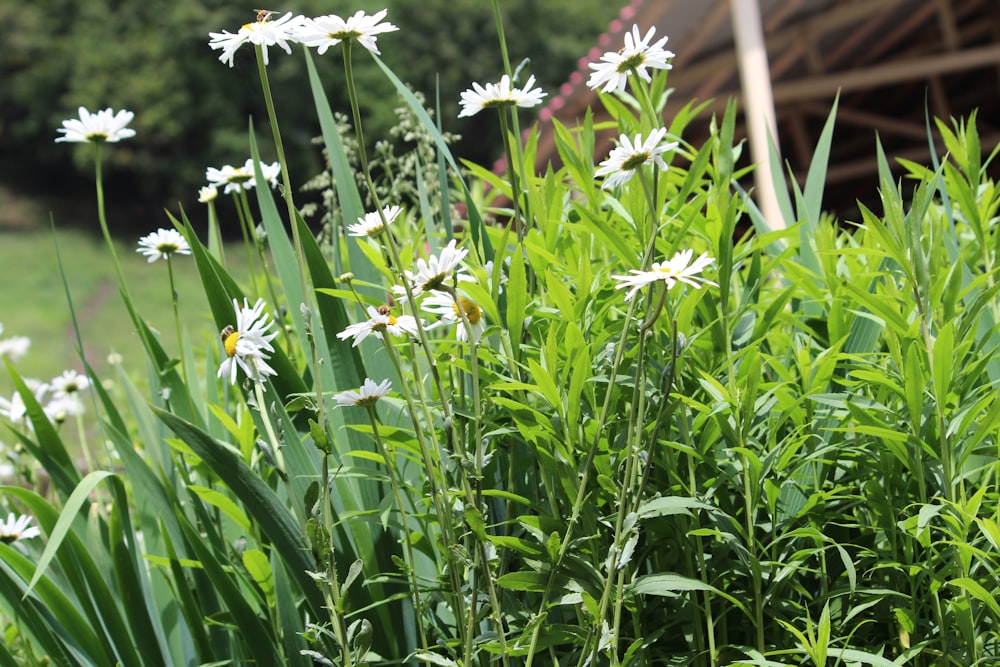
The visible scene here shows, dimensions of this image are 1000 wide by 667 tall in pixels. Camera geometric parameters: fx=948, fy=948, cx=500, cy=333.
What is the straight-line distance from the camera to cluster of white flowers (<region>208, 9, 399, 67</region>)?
68cm

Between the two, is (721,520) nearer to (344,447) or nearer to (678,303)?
(678,303)

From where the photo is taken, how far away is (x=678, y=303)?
0.82 m

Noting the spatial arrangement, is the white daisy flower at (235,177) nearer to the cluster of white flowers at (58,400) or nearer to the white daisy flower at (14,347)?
the cluster of white flowers at (58,400)

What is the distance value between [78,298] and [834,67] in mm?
19968

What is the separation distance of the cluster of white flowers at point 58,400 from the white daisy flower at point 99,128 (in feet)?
1.25

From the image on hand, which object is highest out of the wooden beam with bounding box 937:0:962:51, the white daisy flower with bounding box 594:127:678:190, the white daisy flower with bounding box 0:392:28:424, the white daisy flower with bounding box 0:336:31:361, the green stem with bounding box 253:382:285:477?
the wooden beam with bounding box 937:0:962:51

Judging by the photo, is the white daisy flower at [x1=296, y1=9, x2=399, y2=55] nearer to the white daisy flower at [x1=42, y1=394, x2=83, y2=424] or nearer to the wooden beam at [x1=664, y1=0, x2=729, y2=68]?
the white daisy flower at [x1=42, y1=394, x2=83, y2=424]

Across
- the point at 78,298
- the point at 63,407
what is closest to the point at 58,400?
the point at 63,407

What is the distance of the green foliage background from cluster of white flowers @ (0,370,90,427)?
23.6 metres

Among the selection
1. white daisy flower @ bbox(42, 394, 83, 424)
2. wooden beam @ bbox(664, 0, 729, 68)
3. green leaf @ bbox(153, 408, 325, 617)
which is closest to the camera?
green leaf @ bbox(153, 408, 325, 617)

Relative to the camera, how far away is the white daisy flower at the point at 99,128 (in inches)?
42.1

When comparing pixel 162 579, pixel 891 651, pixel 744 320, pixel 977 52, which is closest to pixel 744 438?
pixel 744 320

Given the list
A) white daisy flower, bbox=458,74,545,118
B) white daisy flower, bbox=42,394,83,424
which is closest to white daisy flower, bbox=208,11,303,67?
white daisy flower, bbox=458,74,545,118

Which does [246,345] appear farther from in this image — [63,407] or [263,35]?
[63,407]
